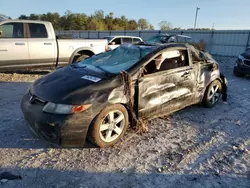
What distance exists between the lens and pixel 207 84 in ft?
16.6

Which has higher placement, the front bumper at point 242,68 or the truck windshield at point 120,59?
the truck windshield at point 120,59

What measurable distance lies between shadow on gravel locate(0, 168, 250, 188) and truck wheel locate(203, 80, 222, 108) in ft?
8.46

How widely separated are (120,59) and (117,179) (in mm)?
2289

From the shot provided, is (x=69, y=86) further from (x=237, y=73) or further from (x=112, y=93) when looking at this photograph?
(x=237, y=73)

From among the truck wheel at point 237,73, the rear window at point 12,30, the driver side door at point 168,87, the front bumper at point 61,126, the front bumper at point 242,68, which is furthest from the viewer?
the truck wheel at point 237,73

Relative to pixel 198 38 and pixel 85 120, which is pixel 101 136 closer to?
pixel 85 120

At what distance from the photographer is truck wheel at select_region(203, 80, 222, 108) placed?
516 cm

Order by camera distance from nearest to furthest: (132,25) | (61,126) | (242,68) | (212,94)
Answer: (61,126) < (212,94) < (242,68) < (132,25)

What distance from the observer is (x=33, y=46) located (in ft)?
24.1

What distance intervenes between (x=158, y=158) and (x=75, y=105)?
1394 mm

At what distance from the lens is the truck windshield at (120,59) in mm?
3871

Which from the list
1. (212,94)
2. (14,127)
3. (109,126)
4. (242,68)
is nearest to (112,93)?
(109,126)

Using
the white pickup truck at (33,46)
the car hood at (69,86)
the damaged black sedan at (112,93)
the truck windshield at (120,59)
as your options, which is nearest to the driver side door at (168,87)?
the damaged black sedan at (112,93)

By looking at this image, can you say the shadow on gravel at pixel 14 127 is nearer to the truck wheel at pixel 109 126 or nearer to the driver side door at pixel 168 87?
the truck wheel at pixel 109 126
